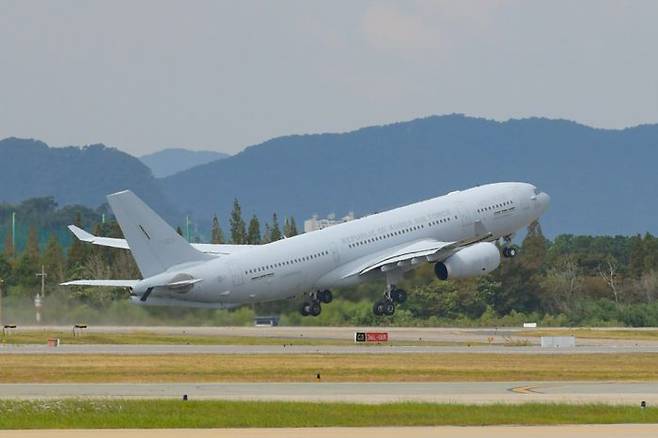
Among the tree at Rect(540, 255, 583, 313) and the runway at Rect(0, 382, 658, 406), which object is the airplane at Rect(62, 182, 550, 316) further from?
the runway at Rect(0, 382, 658, 406)

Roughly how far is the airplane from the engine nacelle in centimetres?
6

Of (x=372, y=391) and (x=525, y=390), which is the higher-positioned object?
(x=372, y=391)

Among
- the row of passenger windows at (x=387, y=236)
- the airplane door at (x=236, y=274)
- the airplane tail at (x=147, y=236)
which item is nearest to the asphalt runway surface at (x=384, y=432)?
the airplane tail at (x=147, y=236)

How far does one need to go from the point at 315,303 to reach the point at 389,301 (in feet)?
14.3

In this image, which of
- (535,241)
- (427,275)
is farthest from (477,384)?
(535,241)

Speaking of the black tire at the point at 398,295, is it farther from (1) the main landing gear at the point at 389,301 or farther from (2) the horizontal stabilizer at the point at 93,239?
(2) the horizontal stabilizer at the point at 93,239

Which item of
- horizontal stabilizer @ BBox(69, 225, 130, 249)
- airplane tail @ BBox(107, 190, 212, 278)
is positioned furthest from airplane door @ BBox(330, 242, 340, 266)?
horizontal stabilizer @ BBox(69, 225, 130, 249)

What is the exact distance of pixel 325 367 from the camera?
7056 cm

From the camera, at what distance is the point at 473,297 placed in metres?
125

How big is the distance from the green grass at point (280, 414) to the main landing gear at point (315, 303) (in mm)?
45621

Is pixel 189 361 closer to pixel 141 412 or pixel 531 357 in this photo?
pixel 531 357

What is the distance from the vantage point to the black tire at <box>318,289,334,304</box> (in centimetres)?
9800

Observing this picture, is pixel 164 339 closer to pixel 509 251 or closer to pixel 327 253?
pixel 327 253

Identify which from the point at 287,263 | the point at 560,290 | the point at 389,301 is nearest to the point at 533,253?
the point at 560,290
